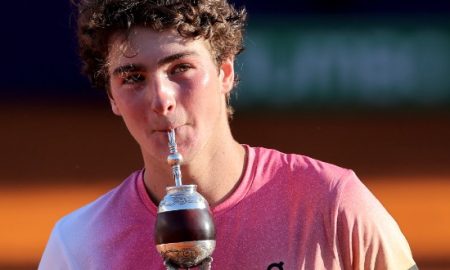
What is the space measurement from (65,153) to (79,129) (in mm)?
316

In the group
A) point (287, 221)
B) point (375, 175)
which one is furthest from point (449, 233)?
point (287, 221)

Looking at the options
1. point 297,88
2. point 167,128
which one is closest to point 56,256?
point 167,128

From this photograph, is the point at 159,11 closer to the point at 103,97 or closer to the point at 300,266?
the point at 300,266

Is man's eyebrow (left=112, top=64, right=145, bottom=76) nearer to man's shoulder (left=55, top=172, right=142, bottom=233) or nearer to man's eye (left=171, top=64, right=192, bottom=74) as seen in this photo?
man's eye (left=171, top=64, right=192, bottom=74)

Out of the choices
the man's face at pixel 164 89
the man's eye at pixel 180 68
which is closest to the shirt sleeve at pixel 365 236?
the man's face at pixel 164 89

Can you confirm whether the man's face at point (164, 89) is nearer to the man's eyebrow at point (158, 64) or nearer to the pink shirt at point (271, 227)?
the man's eyebrow at point (158, 64)

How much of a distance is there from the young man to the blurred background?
4.97 metres

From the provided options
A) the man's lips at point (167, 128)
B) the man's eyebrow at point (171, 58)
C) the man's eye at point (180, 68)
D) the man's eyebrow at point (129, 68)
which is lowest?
the man's lips at point (167, 128)

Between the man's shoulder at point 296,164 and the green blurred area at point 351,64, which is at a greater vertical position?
the man's shoulder at point 296,164

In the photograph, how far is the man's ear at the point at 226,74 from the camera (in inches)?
126

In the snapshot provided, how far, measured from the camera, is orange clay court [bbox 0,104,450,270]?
7547mm

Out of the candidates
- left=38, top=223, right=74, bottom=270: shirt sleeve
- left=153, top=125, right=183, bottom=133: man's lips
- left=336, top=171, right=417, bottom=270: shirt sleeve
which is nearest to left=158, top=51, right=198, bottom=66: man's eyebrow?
left=153, top=125, right=183, bottom=133: man's lips

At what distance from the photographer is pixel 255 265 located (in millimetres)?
2949

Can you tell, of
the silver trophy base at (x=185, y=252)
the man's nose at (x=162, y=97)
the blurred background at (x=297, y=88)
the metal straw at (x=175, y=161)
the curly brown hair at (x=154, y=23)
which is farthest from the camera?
the blurred background at (x=297, y=88)
